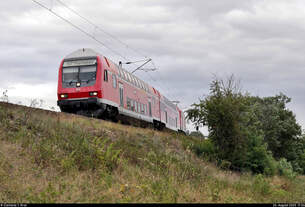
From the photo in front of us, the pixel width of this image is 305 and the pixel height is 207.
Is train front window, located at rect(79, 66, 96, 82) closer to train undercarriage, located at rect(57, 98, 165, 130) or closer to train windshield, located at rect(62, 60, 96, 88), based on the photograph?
train windshield, located at rect(62, 60, 96, 88)

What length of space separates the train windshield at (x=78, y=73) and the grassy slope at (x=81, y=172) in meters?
4.39

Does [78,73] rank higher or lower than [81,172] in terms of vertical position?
higher

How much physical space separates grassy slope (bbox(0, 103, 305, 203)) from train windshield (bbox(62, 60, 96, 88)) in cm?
439

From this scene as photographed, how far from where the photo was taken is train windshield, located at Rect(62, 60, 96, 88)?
754 inches

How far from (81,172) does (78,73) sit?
399 inches

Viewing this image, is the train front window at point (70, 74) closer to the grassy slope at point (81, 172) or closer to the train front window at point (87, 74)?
the train front window at point (87, 74)

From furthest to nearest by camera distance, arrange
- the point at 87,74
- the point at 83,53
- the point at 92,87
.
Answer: the point at 83,53, the point at 87,74, the point at 92,87

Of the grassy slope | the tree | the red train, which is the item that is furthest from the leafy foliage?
the grassy slope

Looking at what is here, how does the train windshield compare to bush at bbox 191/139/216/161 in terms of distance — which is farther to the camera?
bush at bbox 191/139/216/161

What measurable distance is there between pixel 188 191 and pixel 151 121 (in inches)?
777

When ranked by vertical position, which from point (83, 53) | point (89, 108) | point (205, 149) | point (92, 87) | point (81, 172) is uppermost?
point (83, 53)

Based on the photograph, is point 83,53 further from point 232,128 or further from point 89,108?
point 232,128

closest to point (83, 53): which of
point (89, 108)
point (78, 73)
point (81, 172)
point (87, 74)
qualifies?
point (78, 73)

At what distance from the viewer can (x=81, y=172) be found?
10.0 meters
